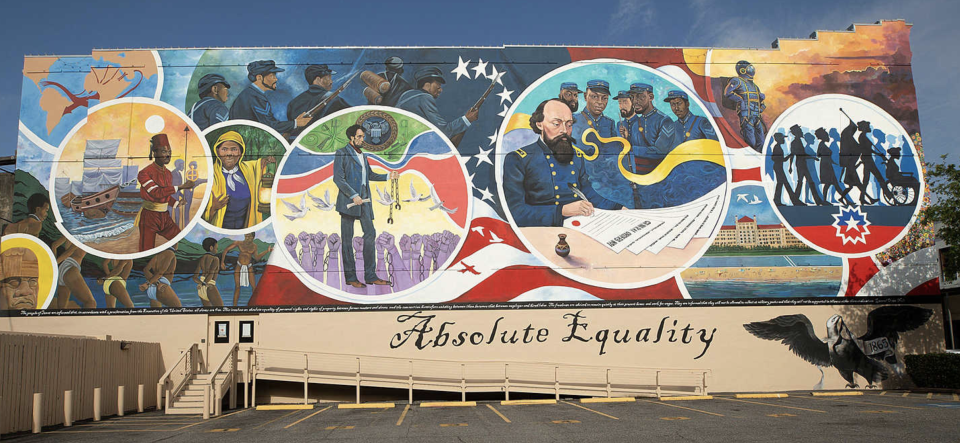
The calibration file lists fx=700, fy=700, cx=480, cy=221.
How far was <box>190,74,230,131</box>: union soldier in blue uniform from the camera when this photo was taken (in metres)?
25.0

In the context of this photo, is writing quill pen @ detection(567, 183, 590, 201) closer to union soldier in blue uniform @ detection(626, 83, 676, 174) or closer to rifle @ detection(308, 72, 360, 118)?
union soldier in blue uniform @ detection(626, 83, 676, 174)

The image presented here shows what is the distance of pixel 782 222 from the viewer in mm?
25359

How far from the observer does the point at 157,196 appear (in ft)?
80.1

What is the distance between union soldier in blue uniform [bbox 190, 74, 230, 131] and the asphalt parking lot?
10.3 m

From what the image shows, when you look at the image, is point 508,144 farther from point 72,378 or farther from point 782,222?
point 72,378

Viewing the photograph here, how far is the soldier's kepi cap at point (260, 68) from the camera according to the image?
25297 mm

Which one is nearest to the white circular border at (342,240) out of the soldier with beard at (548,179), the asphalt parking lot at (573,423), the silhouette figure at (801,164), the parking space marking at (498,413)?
the soldier with beard at (548,179)

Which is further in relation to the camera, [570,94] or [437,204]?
[570,94]

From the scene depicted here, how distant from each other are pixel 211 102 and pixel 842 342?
2403cm

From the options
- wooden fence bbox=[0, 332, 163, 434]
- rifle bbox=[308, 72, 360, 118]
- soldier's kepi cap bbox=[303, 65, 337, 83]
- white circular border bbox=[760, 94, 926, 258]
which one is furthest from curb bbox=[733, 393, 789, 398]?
wooden fence bbox=[0, 332, 163, 434]

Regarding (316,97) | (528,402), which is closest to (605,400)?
(528,402)

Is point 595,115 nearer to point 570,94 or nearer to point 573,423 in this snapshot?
point 570,94

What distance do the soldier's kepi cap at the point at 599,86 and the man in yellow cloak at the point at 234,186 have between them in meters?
11.8

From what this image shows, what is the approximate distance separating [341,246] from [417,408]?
21.8 feet
